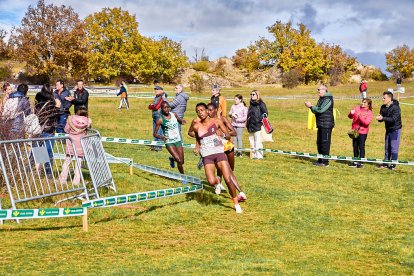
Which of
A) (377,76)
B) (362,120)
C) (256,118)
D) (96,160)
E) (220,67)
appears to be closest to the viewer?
(96,160)

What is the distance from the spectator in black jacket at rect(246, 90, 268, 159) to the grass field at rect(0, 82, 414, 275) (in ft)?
7.67

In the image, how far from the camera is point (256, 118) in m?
15.9

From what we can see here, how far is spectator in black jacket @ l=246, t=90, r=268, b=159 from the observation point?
51.8 ft

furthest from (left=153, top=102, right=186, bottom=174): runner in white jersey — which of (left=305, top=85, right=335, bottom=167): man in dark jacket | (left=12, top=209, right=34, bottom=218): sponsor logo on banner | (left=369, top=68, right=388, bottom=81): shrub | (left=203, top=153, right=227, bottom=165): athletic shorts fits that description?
(left=369, top=68, right=388, bottom=81): shrub

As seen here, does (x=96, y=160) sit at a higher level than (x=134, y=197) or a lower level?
higher

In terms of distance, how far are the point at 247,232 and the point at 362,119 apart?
7.68m

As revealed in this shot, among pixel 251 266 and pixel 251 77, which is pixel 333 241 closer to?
pixel 251 266

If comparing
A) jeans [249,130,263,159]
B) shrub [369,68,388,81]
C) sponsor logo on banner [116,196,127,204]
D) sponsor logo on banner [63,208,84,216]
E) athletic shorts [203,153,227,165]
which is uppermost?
athletic shorts [203,153,227,165]

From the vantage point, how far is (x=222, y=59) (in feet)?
311

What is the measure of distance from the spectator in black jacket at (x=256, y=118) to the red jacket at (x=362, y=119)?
2588mm

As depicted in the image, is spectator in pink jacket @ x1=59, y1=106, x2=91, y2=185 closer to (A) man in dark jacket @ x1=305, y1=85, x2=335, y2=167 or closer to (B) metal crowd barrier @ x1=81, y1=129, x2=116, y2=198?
(B) metal crowd barrier @ x1=81, y1=129, x2=116, y2=198

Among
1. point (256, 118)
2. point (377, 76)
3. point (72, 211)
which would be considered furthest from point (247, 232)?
point (377, 76)

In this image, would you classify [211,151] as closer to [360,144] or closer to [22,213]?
[22,213]

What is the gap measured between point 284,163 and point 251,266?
9232 mm
